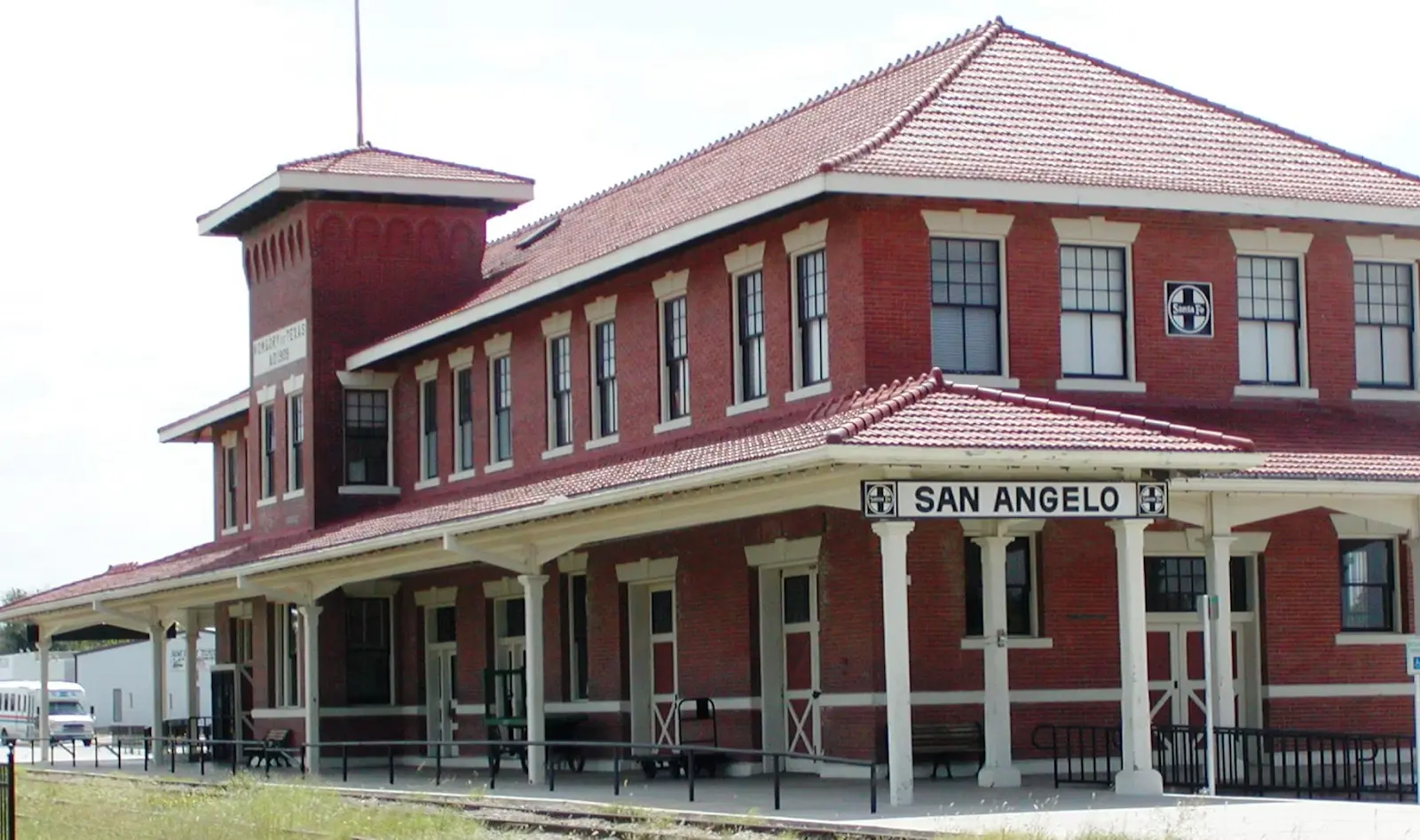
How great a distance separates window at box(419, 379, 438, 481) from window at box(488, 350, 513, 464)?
240cm

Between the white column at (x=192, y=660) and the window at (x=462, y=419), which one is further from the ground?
the window at (x=462, y=419)

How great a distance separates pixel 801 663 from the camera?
27719 millimetres

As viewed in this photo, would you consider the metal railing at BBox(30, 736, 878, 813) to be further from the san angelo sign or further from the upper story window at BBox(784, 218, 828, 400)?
the upper story window at BBox(784, 218, 828, 400)

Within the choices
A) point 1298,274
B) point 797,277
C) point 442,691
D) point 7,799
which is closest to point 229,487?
point 442,691

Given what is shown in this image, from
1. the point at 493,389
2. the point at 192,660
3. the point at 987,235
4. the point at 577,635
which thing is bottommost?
the point at 192,660

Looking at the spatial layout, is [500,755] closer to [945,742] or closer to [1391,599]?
[945,742]

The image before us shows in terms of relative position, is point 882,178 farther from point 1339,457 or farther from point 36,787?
point 36,787

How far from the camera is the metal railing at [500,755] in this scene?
22750 mm

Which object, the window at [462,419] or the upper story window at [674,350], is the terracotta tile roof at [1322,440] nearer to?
the upper story window at [674,350]

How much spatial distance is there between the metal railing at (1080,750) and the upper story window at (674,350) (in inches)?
247

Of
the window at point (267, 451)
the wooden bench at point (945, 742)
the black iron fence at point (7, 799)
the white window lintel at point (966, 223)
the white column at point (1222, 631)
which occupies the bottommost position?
the wooden bench at point (945, 742)

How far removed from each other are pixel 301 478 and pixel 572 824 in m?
19.0

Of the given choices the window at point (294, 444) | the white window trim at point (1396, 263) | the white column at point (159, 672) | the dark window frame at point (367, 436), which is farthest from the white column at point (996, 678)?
the white column at point (159, 672)

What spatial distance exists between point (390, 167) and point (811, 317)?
14.7 meters
